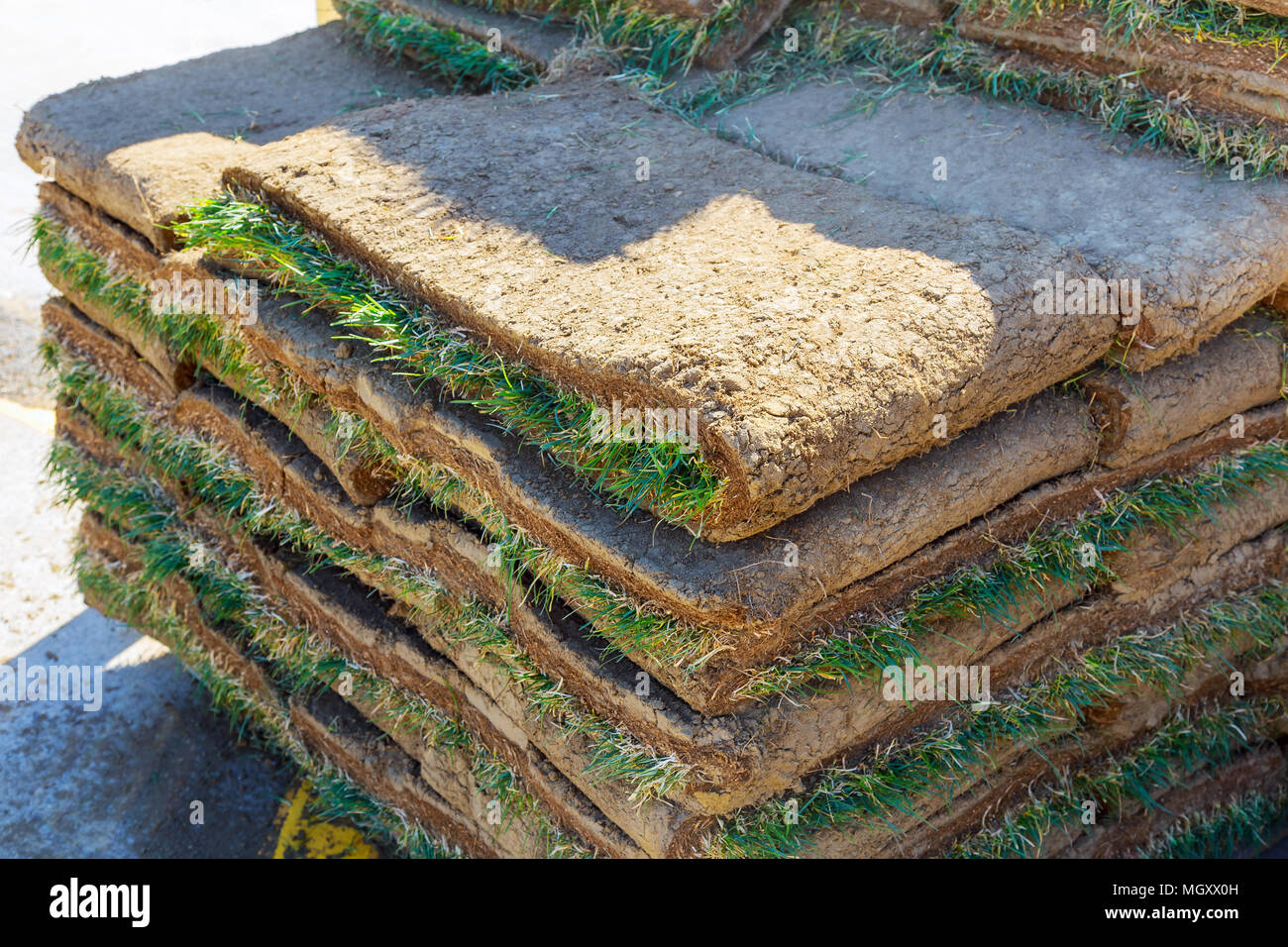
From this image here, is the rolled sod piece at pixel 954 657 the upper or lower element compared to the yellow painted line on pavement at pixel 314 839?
upper

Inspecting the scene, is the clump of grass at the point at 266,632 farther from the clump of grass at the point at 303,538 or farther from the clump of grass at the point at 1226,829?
the clump of grass at the point at 1226,829

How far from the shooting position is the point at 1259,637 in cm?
359

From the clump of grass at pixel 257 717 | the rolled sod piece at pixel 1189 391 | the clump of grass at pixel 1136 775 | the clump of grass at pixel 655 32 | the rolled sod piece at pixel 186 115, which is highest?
the clump of grass at pixel 655 32

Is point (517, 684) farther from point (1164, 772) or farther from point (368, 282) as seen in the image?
point (1164, 772)

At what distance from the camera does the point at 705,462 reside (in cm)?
254

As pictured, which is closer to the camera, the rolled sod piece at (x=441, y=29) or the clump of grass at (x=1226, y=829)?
the clump of grass at (x=1226, y=829)

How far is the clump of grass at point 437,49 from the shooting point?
14.8ft

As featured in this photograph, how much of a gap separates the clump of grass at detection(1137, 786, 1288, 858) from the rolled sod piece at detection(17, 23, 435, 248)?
11.5 feet

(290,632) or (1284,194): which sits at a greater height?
(1284,194)

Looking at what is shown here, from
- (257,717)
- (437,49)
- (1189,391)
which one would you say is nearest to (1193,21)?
(1189,391)

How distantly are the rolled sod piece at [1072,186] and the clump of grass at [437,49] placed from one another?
0.88 meters

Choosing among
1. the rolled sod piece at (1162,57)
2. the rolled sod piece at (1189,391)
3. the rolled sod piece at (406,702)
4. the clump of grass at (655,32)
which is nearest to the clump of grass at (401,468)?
the rolled sod piece at (406,702)
